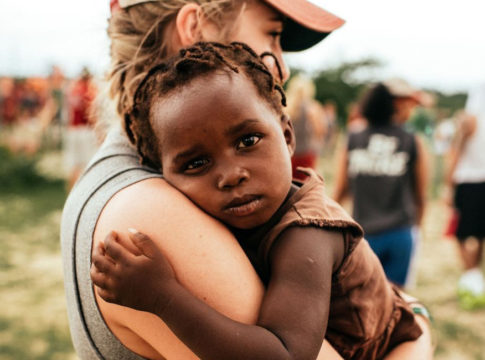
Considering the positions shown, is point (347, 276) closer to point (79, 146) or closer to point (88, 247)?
point (88, 247)

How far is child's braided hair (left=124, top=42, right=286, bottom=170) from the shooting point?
4.24 feet

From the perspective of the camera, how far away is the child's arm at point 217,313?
105 centimetres

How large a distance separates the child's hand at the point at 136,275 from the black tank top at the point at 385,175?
3995 mm

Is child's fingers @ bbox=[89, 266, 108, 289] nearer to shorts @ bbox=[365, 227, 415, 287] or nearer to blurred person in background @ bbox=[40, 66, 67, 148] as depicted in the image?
shorts @ bbox=[365, 227, 415, 287]

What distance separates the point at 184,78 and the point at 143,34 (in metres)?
0.52

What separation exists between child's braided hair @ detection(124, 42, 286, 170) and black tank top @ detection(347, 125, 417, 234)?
11.4 ft

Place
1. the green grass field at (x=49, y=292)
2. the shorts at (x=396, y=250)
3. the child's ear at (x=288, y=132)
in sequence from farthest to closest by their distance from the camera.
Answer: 1. the shorts at (x=396, y=250)
2. the green grass field at (x=49, y=292)
3. the child's ear at (x=288, y=132)

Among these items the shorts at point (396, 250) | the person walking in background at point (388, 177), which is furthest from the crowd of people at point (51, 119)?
the shorts at point (396, 250)

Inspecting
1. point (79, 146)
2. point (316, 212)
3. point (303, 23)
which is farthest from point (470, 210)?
point (79, 146)

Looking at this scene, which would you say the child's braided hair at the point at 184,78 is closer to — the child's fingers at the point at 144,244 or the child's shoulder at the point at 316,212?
the child's shoulder at the point at 316,212

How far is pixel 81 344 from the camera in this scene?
1.35m

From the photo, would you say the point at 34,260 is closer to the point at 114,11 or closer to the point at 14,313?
the point at 14,313

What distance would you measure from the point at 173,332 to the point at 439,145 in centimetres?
1611

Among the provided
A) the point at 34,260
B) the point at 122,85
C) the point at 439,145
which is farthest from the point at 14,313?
the point at 439,145
